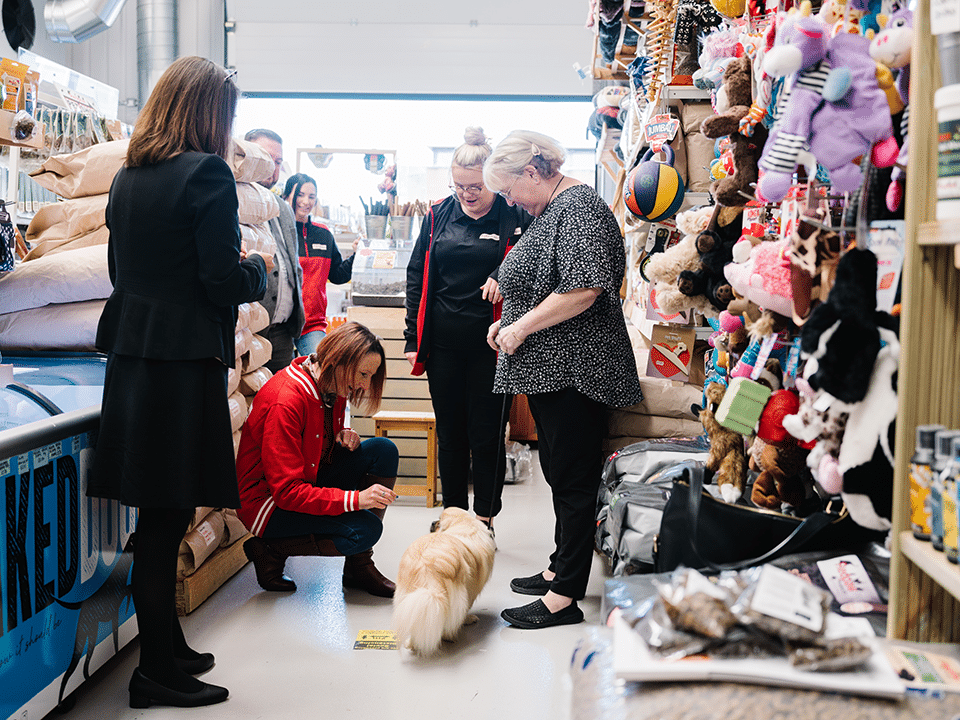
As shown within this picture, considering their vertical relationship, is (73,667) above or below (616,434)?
below

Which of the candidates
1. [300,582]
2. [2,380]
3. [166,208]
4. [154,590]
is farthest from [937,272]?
[300,582]

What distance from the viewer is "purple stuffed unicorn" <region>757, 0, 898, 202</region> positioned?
1.10 meters

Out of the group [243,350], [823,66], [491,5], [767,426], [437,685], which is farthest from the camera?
[491,5]

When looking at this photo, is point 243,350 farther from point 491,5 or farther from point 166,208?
point 491,5

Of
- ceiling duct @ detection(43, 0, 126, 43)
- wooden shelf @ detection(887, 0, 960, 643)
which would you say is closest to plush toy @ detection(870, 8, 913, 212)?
wooden shelf @ detection(887, 0, 960, 643)

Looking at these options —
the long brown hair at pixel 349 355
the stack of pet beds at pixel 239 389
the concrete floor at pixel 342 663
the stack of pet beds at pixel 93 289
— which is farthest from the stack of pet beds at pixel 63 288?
the concrete floor at pixel 342 663

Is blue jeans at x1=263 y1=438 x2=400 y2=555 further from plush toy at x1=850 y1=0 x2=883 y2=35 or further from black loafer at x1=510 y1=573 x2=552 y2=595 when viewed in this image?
plush toy at x1=850 y1=0 x2=883 y2=35

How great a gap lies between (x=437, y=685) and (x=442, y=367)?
1.23m

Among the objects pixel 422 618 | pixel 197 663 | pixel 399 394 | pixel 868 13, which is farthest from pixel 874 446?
pixel 399 394

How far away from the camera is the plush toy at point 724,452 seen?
Answer: 1.60 m

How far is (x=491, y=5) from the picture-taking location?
7.47 metres

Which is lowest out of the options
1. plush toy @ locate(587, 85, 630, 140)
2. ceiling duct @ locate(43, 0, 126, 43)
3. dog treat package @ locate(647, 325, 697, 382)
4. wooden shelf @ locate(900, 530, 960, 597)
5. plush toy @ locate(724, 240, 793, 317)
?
wooden shelf @ locate(900, 530, 960, 597)

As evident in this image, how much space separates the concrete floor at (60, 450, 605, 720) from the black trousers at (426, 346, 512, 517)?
1.13ft

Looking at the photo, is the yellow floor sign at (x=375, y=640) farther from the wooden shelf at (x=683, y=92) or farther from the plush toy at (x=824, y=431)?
the wooden shelf at (x=683, y=92)
